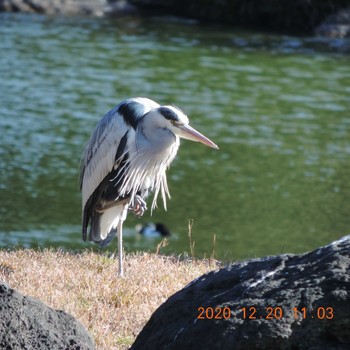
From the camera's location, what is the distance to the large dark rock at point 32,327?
4094 millimetres

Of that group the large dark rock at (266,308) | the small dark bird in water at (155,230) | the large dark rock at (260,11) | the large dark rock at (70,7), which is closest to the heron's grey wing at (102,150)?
the large dark rock at (266,308)

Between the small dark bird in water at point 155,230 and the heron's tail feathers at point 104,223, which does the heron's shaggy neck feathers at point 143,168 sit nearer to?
the heron's tail feathers at point 104,223

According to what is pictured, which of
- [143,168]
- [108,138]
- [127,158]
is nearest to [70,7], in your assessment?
[108,138]

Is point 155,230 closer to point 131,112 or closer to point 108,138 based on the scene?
point 108,138

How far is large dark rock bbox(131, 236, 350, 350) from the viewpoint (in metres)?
3.53

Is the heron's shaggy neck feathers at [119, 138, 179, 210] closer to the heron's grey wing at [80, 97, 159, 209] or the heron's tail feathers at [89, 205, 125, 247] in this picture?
the heron's grey wing at [80, 97, 159, 209]

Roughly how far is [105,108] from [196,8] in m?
11.3

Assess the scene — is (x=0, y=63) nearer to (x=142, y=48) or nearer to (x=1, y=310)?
(x=142, y=48)

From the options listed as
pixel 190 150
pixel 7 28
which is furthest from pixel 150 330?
pixel 7 28

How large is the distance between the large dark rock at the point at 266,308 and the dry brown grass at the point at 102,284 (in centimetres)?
111

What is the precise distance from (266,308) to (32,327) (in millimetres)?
1049

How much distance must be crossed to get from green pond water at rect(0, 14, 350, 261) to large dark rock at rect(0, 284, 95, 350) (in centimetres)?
670

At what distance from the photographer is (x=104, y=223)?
26.0 ft

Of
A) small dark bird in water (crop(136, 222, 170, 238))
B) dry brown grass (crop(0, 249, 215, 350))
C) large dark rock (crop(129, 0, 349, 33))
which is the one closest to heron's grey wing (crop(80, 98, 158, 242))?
dry brown grass (crop(0, 249, 215, 350))
